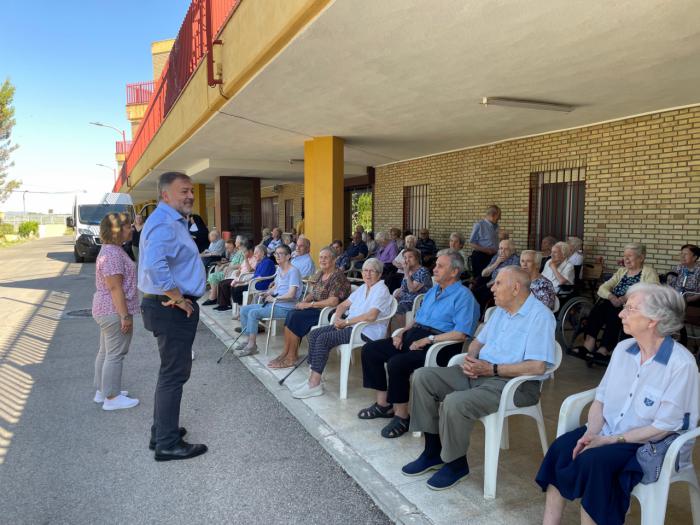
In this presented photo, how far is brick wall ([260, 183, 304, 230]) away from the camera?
59.1ft

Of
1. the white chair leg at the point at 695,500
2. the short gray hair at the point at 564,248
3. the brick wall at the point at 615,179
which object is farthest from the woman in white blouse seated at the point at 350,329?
the brick wall at the point at 615,179

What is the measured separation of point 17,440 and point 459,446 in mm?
2838

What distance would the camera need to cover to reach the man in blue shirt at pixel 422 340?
3.29 m

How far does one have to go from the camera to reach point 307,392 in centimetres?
400

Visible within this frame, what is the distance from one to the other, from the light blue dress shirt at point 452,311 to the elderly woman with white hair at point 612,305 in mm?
1779

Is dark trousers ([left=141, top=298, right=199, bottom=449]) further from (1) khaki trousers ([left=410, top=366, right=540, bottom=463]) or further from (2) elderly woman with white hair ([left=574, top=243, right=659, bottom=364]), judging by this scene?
(2) elderly woman with white hair ([left=574, top=243, right=659, bottom=364])

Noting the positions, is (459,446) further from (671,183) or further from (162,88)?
(162,88)

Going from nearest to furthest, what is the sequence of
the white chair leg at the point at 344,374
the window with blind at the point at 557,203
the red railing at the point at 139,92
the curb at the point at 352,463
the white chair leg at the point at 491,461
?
the curb at the point at 352,463
the white chair leg at the point at 491,461
the white chair leg at the point at 344,374
the window with blind at the point at 557,203
the red railing at the point at 139,92

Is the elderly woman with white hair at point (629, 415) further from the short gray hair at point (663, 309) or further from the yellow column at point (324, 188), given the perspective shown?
the yellow column at point (324, 188)

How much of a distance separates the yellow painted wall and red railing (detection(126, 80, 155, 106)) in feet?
64.9

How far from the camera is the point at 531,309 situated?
2807 mm

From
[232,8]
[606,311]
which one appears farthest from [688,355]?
[232,8]

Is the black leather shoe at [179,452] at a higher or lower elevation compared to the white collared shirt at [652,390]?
lower

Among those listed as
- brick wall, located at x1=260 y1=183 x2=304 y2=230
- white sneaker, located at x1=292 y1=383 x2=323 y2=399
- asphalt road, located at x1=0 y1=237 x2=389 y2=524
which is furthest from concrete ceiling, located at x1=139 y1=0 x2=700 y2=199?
brick wall, located at x1=260 y1=183 x2=304 y2=230
